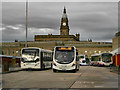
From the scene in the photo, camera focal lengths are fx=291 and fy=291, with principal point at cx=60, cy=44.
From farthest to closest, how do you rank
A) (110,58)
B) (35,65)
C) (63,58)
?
(110,58) → (35,65) → (63,58)

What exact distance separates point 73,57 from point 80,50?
123 meters

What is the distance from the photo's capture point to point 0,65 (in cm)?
3086

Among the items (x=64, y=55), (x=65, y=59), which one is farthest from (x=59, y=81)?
(x=64, y=55)

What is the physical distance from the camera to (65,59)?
3312 centimetres

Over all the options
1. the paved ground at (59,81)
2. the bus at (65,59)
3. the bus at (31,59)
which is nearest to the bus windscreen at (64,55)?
the bus at (65,59)

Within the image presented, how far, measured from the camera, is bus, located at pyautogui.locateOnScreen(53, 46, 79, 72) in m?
32.6

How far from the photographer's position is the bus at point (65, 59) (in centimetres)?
3262

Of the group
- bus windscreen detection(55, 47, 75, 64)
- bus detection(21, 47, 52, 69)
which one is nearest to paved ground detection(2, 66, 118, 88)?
bus windscreen detection(55, 47, 75, 64)

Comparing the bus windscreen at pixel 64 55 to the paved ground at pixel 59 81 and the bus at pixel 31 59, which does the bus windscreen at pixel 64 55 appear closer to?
the bus at pixel 31 59

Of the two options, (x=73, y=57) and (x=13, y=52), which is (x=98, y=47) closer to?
(x=13, y=52)

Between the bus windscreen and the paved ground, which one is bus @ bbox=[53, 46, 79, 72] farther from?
the paved ground

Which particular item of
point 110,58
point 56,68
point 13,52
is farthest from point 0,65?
point 13,52

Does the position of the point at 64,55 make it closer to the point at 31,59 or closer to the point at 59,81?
the point at 31,59

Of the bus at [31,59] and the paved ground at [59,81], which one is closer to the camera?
the paved ground at [59,81]
